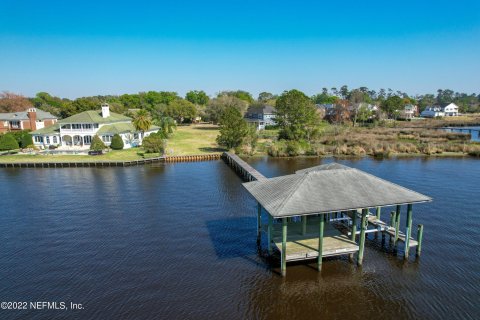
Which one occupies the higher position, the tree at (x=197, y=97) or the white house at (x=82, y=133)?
the tree at (x=197, y=97)

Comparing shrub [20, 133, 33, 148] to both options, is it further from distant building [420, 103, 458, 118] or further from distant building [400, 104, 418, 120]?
distant building [420, 103, 458, 118]

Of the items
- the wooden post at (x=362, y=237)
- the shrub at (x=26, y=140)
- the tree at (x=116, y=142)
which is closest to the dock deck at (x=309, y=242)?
the wooden post at (x=362, y=237)

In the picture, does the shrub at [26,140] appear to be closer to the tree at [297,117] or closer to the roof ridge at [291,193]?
the tree at [297,117]

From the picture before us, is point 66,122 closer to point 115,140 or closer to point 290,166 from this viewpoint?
point 115,140

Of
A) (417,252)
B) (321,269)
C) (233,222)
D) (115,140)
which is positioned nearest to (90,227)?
(233,222)

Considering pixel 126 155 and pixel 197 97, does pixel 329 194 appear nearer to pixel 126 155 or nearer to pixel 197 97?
pixel 126 155

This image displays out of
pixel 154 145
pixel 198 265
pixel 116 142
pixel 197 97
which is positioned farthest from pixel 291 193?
pixel 197 97
